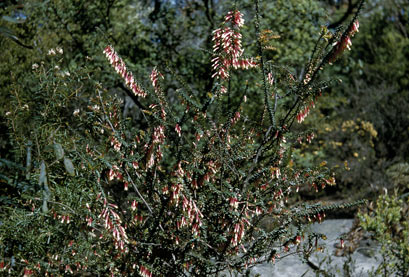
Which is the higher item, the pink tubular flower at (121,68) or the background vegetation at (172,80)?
the background vegetation at (172,80)

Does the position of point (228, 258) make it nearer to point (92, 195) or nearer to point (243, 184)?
point (243, 184)

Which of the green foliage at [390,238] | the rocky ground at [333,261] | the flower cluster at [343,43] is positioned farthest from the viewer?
the rocky ground at [333,261]

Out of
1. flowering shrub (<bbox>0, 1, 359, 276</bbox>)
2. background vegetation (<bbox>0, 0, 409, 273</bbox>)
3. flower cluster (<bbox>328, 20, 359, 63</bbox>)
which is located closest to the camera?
flower cluster (<bbox>328, 20, 359, 63</bbox>)

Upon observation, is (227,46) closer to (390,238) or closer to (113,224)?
(113,224)

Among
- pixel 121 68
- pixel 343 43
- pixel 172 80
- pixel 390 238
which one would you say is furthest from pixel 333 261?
pixel 172 80

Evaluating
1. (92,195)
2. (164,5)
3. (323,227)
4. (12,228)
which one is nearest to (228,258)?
(92,195)

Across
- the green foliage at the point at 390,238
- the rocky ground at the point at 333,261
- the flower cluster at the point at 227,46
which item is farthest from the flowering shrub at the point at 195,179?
the green foliage at the point at 390,238

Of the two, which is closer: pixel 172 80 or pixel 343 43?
pixel 343 43

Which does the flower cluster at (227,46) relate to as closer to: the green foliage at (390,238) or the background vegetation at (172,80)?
the background vegetation at (172,80)

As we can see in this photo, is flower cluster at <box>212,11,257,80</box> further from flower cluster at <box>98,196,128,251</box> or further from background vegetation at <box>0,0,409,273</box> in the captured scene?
background vegetation at <box>0,0,409,273</box>

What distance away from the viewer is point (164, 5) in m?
7.05

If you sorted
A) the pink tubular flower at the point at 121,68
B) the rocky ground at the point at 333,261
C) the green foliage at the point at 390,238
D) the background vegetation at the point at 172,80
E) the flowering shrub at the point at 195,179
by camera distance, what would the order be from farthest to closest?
the rocky ground at the point at 333,261
the green foliage at the point at 390,238
the background vegetation at the point at 172,80
the pink tubular flower at the point at 121,68
the flowering shrub at the point at 195,179

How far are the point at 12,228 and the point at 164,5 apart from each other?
512 centimetres

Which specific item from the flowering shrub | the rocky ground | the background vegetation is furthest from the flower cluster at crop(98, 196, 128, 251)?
the rocky ground
